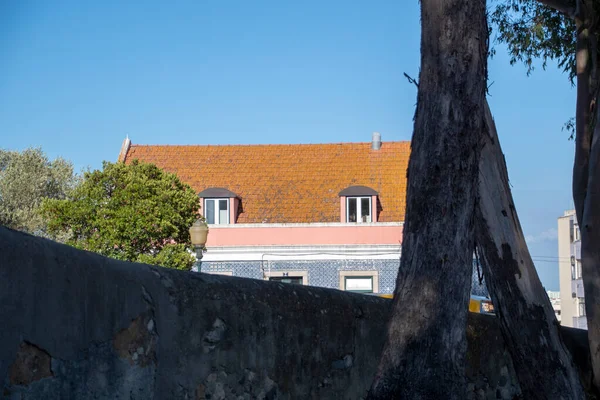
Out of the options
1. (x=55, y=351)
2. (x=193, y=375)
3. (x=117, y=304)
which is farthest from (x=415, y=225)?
(x=55, y=351)

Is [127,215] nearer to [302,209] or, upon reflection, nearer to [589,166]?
[302,209]

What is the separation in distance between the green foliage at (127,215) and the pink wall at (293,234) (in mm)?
4802

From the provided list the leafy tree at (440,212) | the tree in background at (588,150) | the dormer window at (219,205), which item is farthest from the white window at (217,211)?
the leafy tree at (440,212)

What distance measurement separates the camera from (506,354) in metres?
7.64

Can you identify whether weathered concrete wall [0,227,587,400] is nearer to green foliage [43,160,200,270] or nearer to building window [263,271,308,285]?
green foliage [43,160,200,270]

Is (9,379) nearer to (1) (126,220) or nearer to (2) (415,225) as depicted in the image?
(2) (415,225)

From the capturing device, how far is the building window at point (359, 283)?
1202 inches

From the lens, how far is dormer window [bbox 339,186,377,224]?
3125cm

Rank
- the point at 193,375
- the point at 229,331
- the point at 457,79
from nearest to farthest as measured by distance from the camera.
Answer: the point at 193,375, the point at 229,331, the point at 457,79

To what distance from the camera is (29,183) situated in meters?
38.2

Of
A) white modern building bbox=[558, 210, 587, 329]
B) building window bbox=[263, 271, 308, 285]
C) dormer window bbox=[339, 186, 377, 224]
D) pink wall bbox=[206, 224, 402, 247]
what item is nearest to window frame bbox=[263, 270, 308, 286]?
building window bbox=[263, 271, 308, 285]

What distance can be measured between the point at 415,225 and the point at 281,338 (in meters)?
1.02

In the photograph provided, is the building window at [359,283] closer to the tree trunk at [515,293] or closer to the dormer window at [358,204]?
the dormer window at [358,204]

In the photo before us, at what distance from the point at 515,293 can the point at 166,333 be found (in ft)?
11.5
